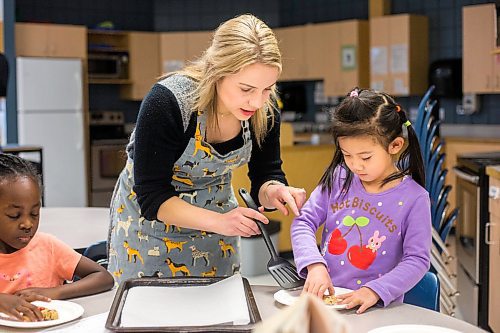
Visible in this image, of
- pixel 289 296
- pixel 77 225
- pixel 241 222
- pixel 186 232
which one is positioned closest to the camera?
pixel 289 296

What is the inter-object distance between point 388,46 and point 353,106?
18.1 ft

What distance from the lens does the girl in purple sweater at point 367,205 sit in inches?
65.8

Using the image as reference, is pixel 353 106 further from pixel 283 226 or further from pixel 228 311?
pixel 283 226

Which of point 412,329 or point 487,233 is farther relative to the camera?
point 487,233

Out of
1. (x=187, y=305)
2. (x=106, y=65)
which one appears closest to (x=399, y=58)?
(x=106, y=65)

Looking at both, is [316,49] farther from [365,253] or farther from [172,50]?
[365,253]

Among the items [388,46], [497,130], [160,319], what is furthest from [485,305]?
[388,46]

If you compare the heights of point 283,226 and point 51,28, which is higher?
point 51,28

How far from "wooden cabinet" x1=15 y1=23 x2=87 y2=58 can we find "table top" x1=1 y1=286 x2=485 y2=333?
241 inches

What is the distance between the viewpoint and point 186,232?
1.83 m

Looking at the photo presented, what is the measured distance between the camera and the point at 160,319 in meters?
1.34

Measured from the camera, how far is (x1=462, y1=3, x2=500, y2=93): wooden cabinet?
625 cm

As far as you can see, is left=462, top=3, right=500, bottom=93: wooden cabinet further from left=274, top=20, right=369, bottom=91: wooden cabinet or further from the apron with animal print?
the apron with animal print

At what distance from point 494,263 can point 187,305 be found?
95.5 inches
